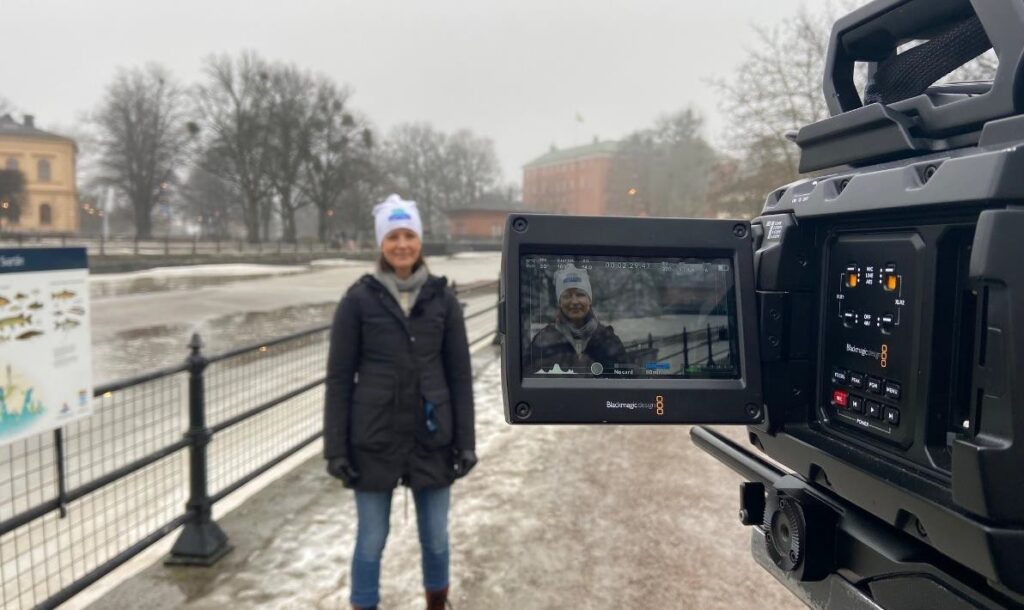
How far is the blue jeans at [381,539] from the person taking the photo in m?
3.02

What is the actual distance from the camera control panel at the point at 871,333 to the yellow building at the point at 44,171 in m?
58.7

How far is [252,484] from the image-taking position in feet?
17.1

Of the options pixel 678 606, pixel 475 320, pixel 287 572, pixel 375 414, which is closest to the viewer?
pixel 375 414

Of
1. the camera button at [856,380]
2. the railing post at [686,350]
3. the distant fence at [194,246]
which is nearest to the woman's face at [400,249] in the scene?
the railing post at [686,350]

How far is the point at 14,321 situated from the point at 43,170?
196ft

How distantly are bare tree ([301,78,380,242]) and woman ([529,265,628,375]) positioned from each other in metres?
59.2

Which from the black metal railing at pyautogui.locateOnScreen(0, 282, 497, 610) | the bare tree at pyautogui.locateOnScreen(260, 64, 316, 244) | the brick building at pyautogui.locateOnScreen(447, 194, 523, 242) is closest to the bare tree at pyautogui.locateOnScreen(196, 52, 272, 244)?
the bare tree at pyautogui.locateOnScreen(260, 64, 316, 244)

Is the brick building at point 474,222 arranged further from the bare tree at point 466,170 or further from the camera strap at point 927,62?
the camera strap at point 927,62

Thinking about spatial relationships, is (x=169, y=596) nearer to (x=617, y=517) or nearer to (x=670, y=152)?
(x=617, y=517)

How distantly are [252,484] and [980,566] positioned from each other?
507cm

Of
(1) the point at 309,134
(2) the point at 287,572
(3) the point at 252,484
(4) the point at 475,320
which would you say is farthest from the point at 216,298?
(1) the point at 309,134

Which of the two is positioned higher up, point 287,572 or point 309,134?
point 309,134

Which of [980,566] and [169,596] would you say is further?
[169,596]

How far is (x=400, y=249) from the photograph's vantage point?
3152 millimetres
